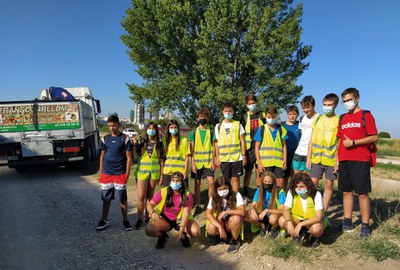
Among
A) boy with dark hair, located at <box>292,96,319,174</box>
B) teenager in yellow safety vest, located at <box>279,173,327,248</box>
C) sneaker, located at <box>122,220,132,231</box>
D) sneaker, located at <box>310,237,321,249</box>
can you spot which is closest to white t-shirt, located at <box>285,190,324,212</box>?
teenager in yellow safety vest, located at <box>279,173,327,248</box>

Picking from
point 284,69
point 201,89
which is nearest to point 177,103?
point 201,89

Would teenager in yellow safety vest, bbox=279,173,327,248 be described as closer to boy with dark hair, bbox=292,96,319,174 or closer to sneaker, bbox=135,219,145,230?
boy with dark hair, bbox=292,96,319,174

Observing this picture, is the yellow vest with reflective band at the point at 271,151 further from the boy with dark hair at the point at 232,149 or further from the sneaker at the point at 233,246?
the sneaker at the point at 233,246

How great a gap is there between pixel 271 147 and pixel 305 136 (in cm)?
56

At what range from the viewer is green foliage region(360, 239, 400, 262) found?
328cm

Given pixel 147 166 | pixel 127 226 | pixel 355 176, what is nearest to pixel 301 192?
pixel 355 176

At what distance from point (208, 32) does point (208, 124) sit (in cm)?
1085

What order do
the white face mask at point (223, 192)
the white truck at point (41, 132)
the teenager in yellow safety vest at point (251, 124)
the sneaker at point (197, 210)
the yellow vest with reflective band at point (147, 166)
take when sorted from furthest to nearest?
the white truck at point (41, 132)
the sneaker at point (197, 210)
the teenager in yellow safety vest at point (251, 124)
the yellow vest with reflective band at point (147, 166)
the white face mask at point (223, 192)

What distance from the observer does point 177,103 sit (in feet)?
56.3

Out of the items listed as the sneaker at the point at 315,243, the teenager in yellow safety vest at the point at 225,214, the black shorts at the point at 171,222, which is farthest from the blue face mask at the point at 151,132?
the sneaker at the point at 315,243

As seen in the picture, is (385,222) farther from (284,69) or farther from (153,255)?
(284,69)

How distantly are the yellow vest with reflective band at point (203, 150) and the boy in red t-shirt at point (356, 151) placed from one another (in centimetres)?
205

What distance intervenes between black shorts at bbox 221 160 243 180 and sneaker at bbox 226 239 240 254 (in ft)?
3.77

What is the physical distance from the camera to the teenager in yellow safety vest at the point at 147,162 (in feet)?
15.7
